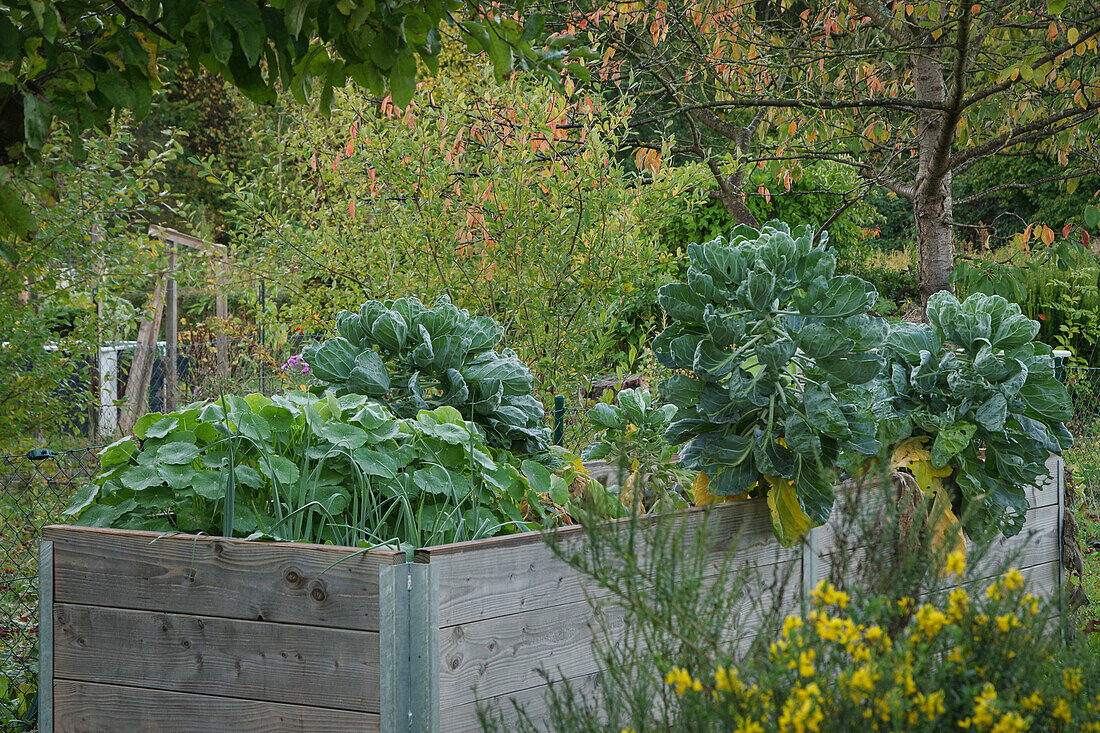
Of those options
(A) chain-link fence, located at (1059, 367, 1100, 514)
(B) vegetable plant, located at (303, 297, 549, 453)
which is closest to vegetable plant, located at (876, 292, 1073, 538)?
(B) vegetable plant, located at (303, 297, 549, 453)

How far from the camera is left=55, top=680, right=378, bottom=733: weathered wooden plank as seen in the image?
6.21ft

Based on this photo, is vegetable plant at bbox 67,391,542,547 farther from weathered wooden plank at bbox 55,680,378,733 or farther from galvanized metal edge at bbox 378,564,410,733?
weathered wooden plank at bbox 55,680,378,733

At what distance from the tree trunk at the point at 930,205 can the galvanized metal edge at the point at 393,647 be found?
3540mm

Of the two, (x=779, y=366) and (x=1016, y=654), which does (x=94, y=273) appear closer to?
(x=779, y=366)

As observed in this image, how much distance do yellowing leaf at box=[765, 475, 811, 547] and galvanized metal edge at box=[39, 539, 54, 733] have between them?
1.75m

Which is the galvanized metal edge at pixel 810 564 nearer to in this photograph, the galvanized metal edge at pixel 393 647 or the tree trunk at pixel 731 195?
the galvanized metal edge at pixel 393 647

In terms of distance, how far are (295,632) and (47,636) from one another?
0.66 m

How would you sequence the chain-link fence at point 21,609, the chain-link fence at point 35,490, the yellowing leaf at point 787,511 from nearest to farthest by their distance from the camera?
the yellowing leaf at point 787,511
the chain-link fence at point 21,609
the chain-link fence at point 35,490

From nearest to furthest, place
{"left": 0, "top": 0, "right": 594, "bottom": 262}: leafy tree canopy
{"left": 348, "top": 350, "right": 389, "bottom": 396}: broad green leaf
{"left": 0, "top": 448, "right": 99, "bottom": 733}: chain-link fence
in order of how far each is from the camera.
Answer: {"left": 0, "top": 0, "right": 594, "bottom": 262}: leafy tree canopy → {"left": 348, "top": 350, "right": 389, "bottom": 396}: broad green leaf → {"left": 0, "top": 448, "right": 99, "bottom": 733}: chain-link fence

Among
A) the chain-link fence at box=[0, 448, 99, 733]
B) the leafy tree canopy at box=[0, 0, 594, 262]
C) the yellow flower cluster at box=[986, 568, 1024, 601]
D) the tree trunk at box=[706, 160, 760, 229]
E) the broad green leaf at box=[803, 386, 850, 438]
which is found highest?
the tree trunk at box=[706, 160, 760, 229]

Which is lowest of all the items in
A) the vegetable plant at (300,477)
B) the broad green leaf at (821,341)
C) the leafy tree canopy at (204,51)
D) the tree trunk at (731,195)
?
the vegetable plant at (300,477)

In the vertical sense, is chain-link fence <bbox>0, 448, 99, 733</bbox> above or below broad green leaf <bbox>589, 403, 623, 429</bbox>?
below

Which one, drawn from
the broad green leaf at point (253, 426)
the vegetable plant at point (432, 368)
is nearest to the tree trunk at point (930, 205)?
the vegetable plant at point (432, 368)

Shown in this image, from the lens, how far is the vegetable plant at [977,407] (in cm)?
270
